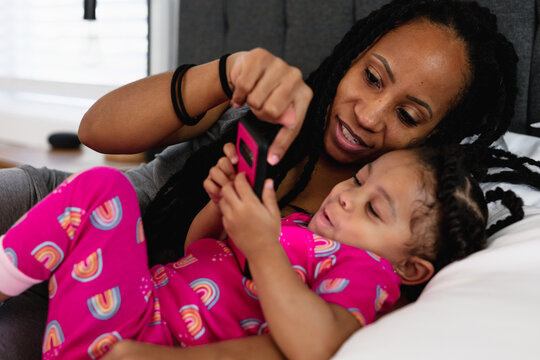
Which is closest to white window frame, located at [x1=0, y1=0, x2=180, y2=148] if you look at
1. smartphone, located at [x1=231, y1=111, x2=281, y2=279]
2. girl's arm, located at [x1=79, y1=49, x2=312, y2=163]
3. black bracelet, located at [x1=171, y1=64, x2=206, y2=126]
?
girl's arm, located at [x1=79, y1=49, x2=312, y2=163]

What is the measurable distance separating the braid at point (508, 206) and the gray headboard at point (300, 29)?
42 cm

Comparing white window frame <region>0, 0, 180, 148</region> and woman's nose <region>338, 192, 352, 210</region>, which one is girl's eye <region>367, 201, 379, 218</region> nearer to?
woman's nose <region>338, 192, 352, 210</region>

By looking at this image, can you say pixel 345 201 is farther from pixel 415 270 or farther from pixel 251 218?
pixel 251 218

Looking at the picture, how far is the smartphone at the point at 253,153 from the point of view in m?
0.65

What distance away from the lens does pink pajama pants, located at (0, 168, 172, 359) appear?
2.39 feet

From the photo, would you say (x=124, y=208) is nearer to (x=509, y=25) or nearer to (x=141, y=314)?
(x=141, y=314)

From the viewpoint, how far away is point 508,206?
3.15 ft

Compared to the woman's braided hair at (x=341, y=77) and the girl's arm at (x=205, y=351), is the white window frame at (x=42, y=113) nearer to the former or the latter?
the woman's braided hair at (x=341, y=77)

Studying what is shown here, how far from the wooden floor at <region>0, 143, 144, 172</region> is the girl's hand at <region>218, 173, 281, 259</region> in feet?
5.00

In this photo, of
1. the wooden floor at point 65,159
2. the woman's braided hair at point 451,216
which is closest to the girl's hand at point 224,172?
the woman's braided hair at point 451,216

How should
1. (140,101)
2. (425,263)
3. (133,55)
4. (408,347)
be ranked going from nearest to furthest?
(408,347), (425,263), (140,101), (133,55)

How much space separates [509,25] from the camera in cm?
131

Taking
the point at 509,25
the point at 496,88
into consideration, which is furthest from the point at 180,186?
the point at 509,25

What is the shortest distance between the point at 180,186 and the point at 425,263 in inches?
23.8
